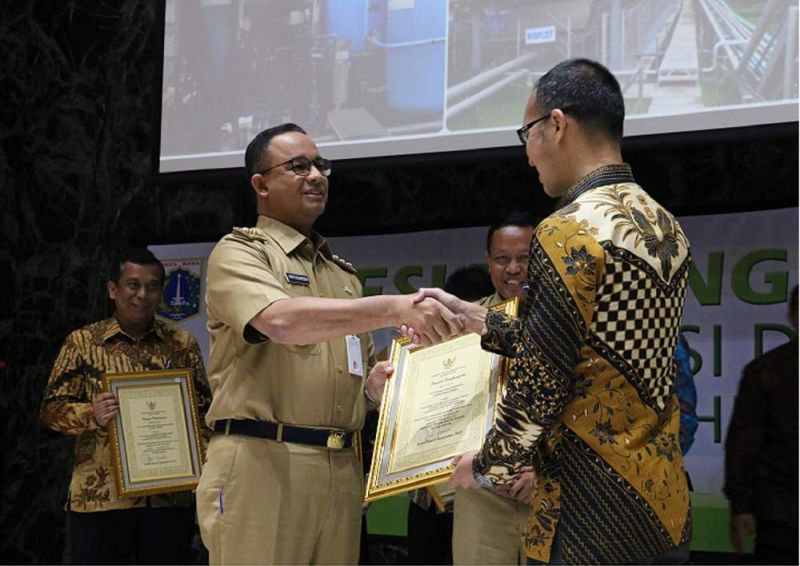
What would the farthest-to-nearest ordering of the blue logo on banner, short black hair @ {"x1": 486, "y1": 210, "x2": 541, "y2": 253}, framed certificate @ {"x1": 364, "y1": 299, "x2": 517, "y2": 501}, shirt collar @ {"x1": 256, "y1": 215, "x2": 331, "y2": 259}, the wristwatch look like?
the blue logo on banner → short black hair @ {"x1": 486, "y1": 210, "x2": 541, "y2": 253} → shirt collar @ {"x1": 256, "y1": 215, "x2": 331, "y2": 259} → framed certificate @ {"x1": 364, "y1": 299, "x2": 517, "y2": 501} → the wristwatch

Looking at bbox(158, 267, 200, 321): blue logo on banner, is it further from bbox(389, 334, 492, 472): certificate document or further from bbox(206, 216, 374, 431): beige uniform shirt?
bbox(389, 334, 492, 472): certificate document

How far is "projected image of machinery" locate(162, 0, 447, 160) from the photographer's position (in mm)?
4387

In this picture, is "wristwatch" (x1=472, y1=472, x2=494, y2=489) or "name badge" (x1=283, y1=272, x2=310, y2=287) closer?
"wristwatch" (x1=472, y1=472, x2=494, y2=489)

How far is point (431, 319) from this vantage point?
2.44 m

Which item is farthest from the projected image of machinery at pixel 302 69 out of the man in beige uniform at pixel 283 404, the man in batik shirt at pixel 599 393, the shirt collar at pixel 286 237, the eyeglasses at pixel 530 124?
the man in batik shirt at pixel 599 393

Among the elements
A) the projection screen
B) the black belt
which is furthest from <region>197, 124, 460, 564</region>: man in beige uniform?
the projection screen

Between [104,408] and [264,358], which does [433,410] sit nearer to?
[264,358]

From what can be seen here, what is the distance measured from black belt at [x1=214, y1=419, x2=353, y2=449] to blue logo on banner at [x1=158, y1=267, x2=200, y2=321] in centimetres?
246

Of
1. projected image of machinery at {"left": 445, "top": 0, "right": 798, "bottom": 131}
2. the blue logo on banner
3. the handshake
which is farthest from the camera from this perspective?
the blue logo on banner

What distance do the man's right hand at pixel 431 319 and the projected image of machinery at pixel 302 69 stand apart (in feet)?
6.40

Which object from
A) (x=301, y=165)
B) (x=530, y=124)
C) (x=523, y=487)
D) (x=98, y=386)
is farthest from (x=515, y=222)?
(x=98, y=386)

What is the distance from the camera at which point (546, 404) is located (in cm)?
182

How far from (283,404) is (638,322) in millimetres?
1099

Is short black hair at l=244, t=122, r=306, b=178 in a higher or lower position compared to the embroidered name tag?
higher
